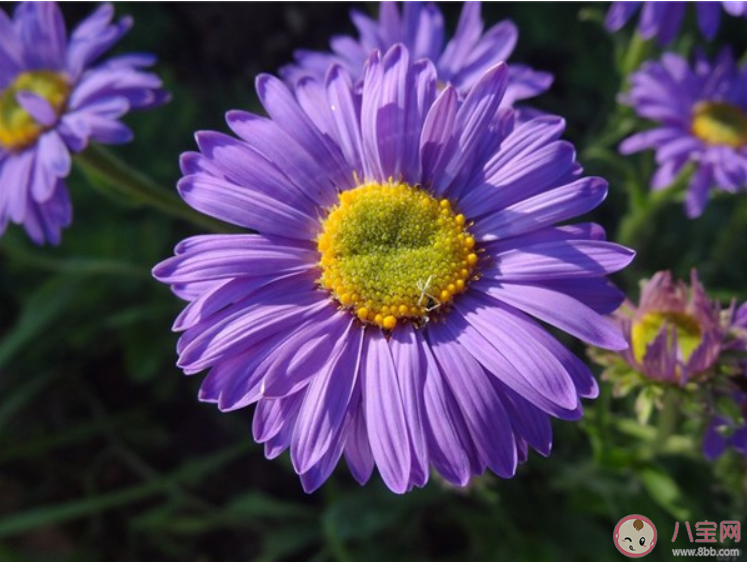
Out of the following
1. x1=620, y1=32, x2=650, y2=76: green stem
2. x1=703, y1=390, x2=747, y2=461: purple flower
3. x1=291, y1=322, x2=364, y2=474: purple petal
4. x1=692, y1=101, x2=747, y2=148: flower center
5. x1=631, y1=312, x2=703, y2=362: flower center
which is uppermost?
x1=620, y1=32, x2=650, y2=76: green stem

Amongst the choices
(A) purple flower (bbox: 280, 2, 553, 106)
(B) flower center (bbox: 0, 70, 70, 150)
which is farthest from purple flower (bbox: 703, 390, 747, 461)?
(B) flower center (bbox: 0, 70, 70, 150)

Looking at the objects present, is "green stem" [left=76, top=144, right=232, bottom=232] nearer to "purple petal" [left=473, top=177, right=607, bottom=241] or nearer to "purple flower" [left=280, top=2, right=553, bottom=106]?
"purple flower" [left=280, top=2, right=553, bottom=106]

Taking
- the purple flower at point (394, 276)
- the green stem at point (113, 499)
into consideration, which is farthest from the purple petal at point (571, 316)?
the green stem at point (113, 499)

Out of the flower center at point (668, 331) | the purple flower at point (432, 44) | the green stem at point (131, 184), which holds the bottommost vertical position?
the flower center at point (668, 331)

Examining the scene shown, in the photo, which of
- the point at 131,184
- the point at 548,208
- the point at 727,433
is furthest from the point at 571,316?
the point at 131,184

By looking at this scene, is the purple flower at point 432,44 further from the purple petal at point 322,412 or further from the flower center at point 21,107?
the purple petal at point 322,412

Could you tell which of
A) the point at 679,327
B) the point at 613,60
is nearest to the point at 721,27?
the point at 613,60
